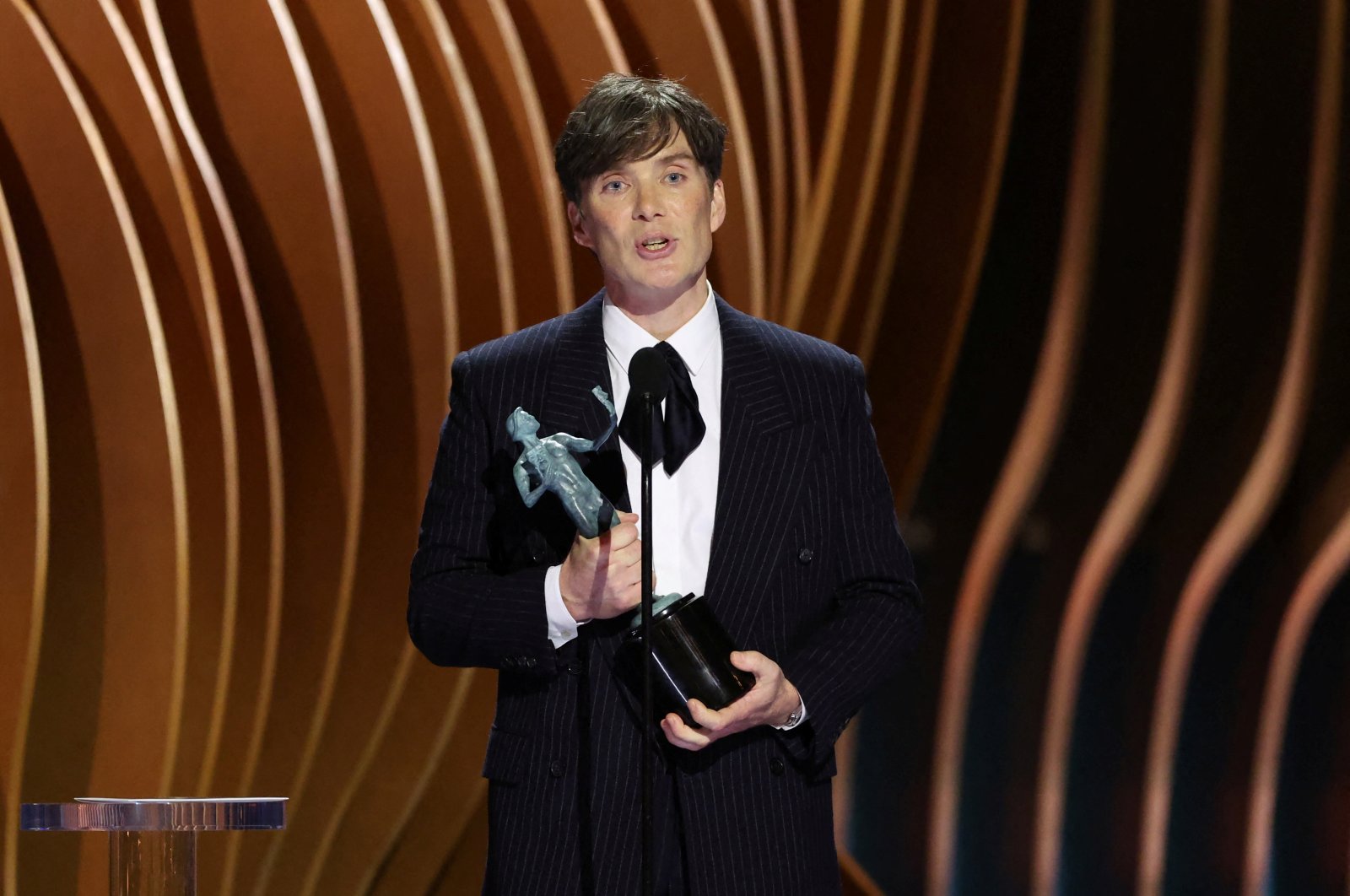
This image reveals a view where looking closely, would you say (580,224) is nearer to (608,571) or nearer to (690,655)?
(608,571)

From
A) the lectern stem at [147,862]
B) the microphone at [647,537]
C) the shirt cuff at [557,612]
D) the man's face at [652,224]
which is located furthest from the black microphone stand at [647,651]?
the lectern stem at [147,862]

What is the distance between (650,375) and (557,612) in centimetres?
35

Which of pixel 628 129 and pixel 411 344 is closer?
pixel 628 129

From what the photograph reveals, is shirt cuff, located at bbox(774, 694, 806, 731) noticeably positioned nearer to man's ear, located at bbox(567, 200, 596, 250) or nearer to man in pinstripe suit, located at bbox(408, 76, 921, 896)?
man in pinstripe suit, located at bbox(408, 76, 921, 896)

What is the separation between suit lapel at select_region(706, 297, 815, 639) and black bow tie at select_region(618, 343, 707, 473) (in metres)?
0.04

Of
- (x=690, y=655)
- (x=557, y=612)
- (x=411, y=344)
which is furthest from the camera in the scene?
(x=411, y=344)

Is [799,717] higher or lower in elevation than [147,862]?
higher

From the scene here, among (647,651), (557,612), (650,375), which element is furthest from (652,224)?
(647,651)

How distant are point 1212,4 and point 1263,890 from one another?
6.20ft

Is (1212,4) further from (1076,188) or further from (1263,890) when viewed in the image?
(1263,890)

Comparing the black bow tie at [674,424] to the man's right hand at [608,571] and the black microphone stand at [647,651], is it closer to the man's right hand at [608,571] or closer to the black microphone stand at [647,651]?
the man's right hand at [608,571]

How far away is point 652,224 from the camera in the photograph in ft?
6.25

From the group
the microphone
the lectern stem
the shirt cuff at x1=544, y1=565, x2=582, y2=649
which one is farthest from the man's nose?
the lectern stem

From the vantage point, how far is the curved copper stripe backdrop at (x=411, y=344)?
3105mm
